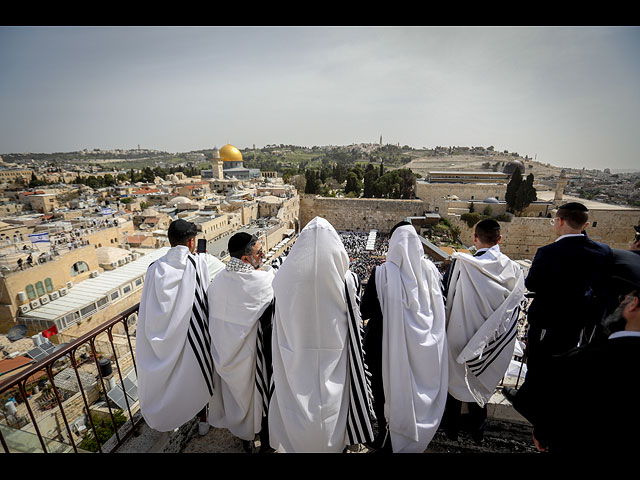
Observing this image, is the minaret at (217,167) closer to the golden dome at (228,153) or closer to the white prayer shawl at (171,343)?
the golden dome at (228,153)

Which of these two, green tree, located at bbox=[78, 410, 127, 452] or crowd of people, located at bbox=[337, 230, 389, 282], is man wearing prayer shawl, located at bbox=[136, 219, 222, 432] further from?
crowd of people, located at bbox=[337, 230, 389, 282]

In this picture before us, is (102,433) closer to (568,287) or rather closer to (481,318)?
(481,318)

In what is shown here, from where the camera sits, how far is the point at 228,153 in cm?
4331

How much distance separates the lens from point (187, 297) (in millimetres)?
1722

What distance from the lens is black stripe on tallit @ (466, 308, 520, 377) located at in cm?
187

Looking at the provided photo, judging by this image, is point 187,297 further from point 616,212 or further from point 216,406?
point 616,212

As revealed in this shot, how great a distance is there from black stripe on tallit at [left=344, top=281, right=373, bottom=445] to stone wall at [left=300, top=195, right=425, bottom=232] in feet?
67.3

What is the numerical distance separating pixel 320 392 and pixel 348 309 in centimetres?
44

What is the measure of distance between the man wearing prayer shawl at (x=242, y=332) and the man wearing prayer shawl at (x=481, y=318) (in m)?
1.15

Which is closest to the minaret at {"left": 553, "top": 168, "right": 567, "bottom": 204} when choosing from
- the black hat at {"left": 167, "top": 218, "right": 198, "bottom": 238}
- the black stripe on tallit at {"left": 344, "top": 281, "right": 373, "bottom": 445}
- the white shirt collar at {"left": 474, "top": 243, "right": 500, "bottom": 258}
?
the white shirt collar at {"left": 474, "top": 243, "right": 500, "bottom": 258}

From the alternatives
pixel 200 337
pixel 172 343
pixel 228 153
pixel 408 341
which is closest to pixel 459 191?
pixel 408 341

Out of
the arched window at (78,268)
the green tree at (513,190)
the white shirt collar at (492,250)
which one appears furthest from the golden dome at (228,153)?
the white shirt collar at (492,250)

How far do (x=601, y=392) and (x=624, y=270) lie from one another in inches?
42.3

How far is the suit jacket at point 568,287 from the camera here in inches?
71.0
